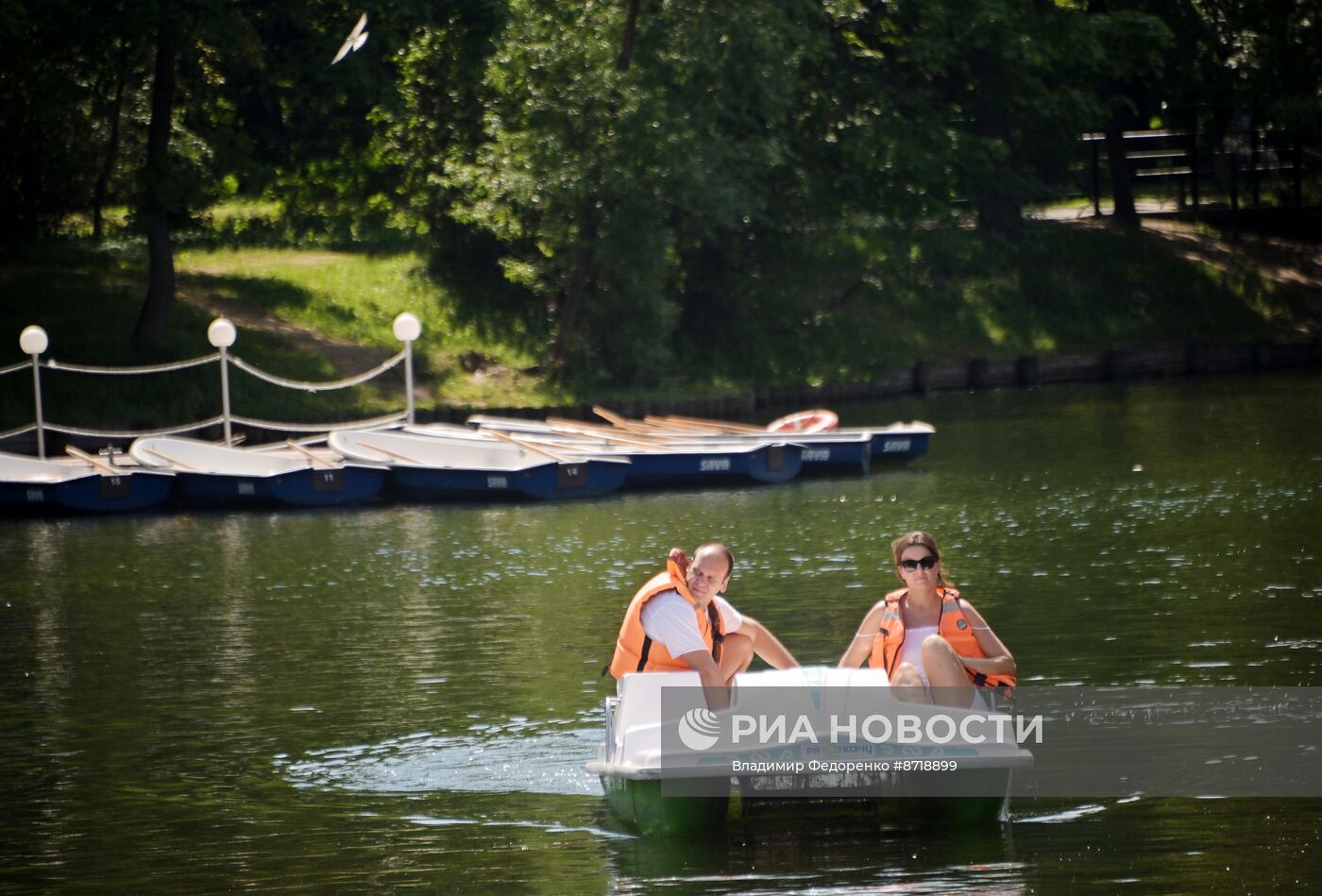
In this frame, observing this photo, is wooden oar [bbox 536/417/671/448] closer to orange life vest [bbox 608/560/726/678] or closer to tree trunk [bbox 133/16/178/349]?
tree trunk [bbox 133/16/178/349]

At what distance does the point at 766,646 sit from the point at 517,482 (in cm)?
1741

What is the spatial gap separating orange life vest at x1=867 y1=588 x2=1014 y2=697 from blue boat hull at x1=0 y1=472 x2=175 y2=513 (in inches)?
765

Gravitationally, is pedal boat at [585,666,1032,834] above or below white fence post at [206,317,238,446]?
below

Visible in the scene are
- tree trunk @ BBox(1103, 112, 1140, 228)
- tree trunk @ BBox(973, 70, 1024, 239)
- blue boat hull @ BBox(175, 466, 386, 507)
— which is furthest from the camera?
tree trunk @ BBox(1103, 112, 1140, 228)

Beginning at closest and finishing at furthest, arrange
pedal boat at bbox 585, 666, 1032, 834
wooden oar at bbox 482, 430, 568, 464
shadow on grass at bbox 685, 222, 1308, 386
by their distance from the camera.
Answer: pedal boat at bbox 585, 666, 1032, 834 < wooden oar at bbox 482, 430, 568, 464 < shadow on grass at bbox 685, 222, 1308, 386

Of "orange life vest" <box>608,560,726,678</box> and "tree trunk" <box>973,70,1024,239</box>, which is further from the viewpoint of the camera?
"tree trunk" <box>973,70,1024,239</box>

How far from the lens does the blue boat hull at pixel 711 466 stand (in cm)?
2998

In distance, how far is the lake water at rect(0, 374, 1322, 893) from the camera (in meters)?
11.0

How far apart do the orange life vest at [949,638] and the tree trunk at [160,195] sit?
25.6m

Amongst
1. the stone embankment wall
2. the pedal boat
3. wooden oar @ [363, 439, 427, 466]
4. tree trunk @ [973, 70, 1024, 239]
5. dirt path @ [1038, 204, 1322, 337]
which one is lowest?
the pedal boat

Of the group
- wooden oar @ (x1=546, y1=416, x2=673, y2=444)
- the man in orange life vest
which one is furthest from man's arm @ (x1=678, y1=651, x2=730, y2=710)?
wooden oar @ (x1=546, y1=416, x2=673, y2=444)

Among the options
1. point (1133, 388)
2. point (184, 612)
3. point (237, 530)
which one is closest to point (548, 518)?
point (237, 530)

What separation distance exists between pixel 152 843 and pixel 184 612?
8.52 m

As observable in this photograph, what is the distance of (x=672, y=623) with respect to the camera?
1148cm
